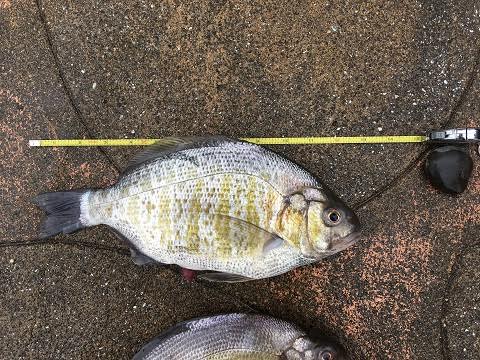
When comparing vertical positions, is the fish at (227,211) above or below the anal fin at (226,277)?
above

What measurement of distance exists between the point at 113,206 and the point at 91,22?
4.10 ft

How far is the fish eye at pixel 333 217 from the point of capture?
8.29ft

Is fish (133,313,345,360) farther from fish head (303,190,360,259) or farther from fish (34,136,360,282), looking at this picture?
fish head (303,190,360,259)

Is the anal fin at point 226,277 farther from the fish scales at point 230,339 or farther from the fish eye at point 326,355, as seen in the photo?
the fish eye at point 326,355

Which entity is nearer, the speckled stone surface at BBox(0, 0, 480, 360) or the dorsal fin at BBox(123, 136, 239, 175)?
the dorsal fin at BBox(123, 136, 239, 175)

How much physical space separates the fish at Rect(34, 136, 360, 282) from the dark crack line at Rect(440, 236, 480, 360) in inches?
33.3

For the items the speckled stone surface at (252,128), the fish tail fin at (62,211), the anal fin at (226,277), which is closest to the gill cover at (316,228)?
the anal fin at (226,277)

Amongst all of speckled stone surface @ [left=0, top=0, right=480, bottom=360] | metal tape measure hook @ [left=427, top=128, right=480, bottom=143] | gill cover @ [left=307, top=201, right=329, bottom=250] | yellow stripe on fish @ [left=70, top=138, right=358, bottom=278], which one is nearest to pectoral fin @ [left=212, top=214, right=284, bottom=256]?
yellow stripe on fish @ [left=70, top=138, right=358, bottom=278]

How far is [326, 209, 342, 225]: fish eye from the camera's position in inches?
99.4

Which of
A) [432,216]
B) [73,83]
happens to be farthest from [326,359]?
[73,83]

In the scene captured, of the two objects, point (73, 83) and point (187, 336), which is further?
point (73, 83)

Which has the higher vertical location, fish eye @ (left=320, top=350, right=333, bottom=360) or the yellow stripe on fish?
the yellow stripe on fish

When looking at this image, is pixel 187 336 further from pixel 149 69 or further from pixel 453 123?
pixel 453 123

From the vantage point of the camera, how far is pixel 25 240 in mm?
3092
